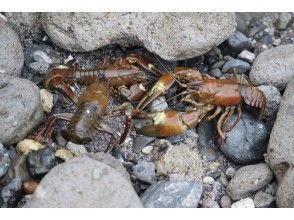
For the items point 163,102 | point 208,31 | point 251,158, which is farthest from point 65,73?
point 251,158

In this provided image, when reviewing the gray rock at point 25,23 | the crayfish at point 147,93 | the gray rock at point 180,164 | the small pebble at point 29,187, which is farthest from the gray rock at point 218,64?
the small pebble at point 29,187

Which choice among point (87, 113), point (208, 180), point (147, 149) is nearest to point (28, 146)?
point (87, 113)

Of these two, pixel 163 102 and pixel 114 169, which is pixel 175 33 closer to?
pixel 163 102

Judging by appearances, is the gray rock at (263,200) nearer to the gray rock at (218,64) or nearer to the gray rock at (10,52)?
the gray rock at (218,64)

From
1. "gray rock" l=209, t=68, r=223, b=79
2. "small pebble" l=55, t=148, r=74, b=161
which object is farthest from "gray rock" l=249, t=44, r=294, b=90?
"small pebble" l=55, t=148, r=74, b=161

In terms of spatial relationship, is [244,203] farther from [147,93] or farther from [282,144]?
[147,93]

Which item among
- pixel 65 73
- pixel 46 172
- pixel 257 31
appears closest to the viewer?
pixel 46 172
